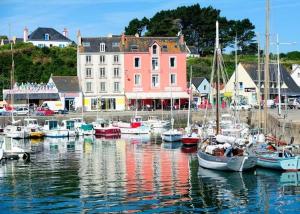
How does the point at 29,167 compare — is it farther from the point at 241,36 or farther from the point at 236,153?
the point at 241,36

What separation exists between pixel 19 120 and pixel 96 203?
144ft

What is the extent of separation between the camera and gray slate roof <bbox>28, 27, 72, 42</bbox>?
107188mm

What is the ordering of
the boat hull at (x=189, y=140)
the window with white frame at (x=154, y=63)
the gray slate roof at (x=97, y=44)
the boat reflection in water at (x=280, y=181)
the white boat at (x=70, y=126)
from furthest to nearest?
1. the window with white frame at (x=154, y=63)
2. the gray slate roof at (x=97, y=44)
3. the white boat at (x=70, y=126)
4. the boat hull at (x=189, y=140)
5. the boat reflection in water at (x=280, y=181)

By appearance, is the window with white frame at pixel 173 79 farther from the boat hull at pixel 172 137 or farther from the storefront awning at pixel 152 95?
the boat hull at pixel 172 137

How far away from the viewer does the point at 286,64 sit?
112 metres

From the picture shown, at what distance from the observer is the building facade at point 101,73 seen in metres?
85.7

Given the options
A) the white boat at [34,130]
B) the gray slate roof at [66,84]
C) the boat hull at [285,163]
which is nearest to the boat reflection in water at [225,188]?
the boat hull at [285,163]

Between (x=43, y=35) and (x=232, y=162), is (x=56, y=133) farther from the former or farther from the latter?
(x=43, y=35)

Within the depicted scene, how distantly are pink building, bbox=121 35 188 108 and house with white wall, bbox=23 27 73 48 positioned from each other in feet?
75.9

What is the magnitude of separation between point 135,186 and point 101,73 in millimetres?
55815

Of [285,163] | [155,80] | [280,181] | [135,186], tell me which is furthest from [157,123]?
[135,186]

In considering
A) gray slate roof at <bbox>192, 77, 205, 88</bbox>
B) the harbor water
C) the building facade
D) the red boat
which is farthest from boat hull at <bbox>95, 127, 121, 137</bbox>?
gray slate roof at <bbox>192, 77, 205, 88</bbox>

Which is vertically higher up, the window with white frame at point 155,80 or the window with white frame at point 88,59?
the window with white frame at point 88,59

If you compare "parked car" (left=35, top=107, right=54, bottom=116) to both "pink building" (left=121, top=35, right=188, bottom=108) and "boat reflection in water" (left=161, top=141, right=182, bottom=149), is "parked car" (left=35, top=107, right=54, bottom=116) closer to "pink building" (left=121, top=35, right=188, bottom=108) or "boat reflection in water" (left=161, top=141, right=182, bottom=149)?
"pink building" (left=121, top=35, right=188, bottom=108)
